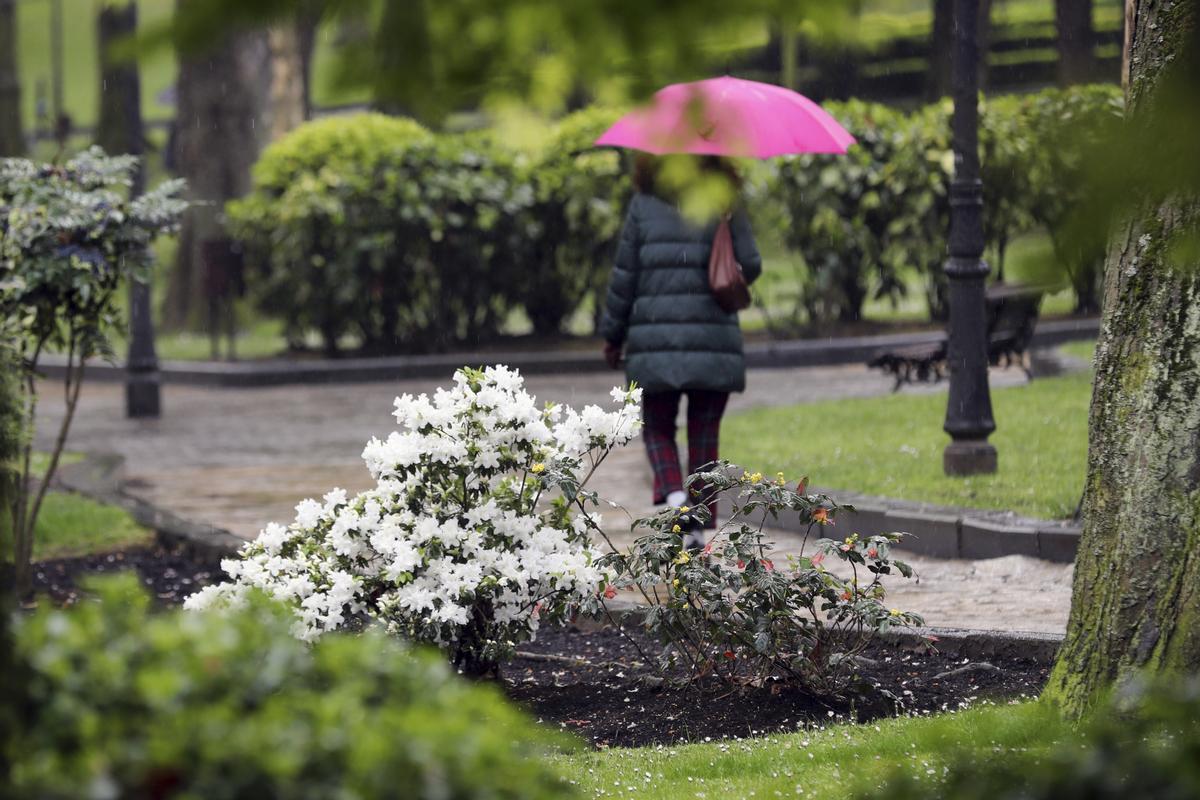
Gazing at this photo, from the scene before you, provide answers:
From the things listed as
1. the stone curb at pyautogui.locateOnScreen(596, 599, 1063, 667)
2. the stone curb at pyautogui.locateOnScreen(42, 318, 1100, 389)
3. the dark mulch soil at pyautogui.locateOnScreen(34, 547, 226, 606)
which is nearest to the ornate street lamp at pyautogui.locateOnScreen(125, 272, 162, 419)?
the stone curb at pyautogui.locateOnScreen(42, 318, 1100, 389)

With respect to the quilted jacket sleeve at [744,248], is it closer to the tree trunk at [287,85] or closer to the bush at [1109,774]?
the bush at [1109,774]

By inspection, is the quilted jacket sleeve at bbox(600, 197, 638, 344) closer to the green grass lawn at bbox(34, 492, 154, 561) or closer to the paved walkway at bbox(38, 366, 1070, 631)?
the paved walkway at bbox(38, 366, 1070, 631)

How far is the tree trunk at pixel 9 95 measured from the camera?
19531mm

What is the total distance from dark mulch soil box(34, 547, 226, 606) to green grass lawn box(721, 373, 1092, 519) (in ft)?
10.8

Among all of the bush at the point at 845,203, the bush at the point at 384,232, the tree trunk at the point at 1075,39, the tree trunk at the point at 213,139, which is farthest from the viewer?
the tree trunk at the point at 213,139

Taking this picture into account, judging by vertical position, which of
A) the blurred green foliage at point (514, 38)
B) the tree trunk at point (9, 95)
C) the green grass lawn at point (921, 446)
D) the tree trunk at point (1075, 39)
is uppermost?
the tree trunk at point (1075, 39)

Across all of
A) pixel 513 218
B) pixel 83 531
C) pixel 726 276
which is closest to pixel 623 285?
pixel 726 276

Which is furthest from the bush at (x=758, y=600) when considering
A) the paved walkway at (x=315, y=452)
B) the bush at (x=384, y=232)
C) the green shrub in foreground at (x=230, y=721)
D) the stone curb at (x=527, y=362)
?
the bush at (x=384, y=232)

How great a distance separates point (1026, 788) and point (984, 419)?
Result: 294 inches

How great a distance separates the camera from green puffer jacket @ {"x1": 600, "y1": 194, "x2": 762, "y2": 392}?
8055mm

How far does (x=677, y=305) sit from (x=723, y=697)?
2.69 meters

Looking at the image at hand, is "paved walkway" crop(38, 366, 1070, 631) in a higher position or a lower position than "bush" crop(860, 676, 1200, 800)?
lower

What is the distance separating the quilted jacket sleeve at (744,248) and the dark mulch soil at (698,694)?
1948 mm

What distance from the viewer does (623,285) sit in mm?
8234
